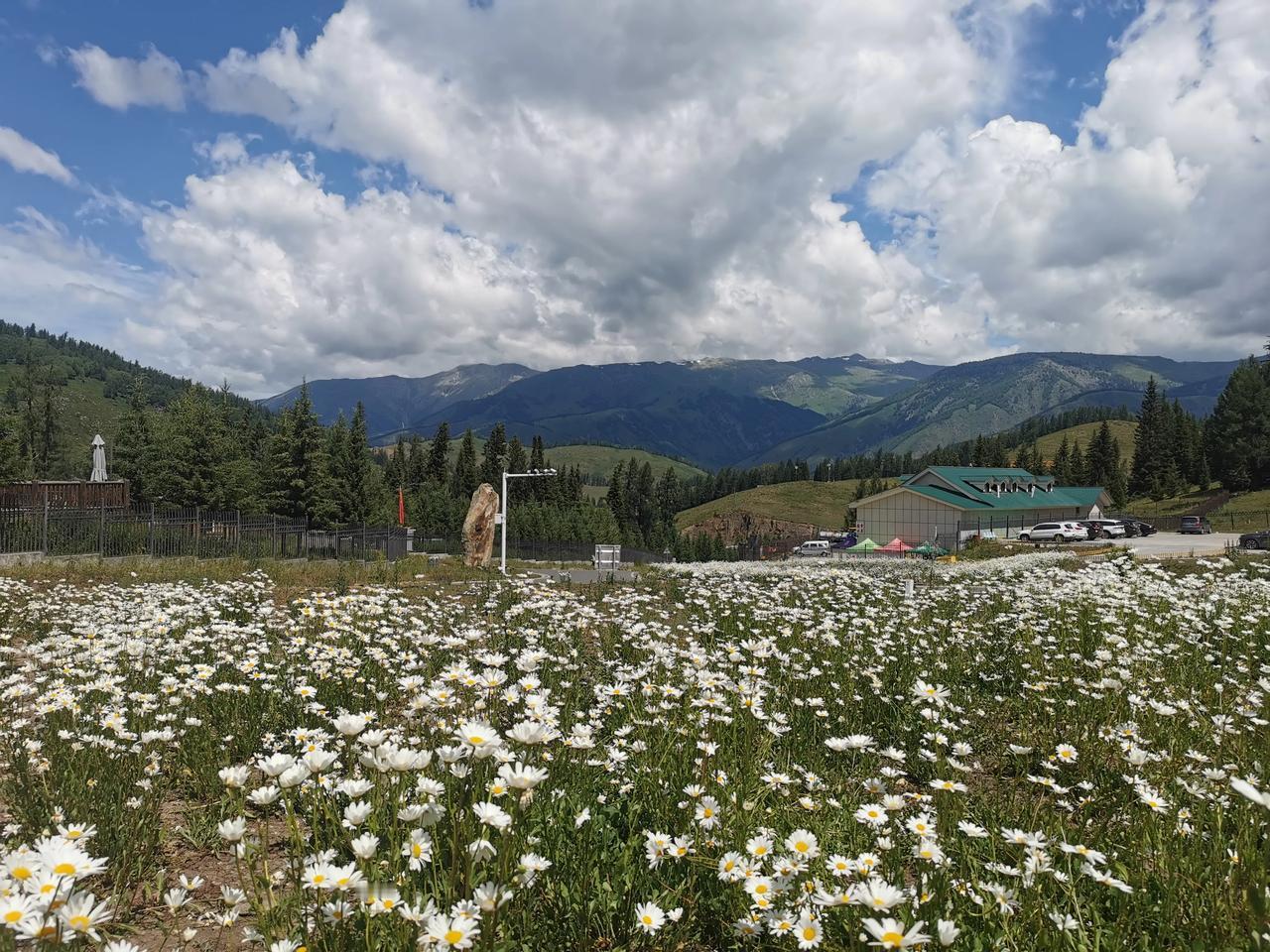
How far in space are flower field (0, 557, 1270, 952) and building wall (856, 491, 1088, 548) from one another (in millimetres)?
67650


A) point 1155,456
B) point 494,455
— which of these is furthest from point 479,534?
point 1155,456

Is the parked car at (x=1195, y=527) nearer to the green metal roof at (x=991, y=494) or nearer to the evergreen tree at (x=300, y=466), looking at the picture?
the green metal roof at (x=991, y=494)

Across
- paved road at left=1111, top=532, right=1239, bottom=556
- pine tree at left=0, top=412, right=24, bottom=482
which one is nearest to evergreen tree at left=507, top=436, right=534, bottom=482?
pine tree at left=0, top=412, right=24, bottom=482

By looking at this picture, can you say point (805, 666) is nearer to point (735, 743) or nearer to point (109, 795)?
point (735, 743)

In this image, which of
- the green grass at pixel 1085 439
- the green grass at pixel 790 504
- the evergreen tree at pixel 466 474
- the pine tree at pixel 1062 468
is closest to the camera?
the evergreen tree at pixel 466 474

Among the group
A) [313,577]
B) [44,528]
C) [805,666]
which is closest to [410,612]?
[805,666]

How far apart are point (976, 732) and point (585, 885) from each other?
4.72 meters

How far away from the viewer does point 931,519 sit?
258 feet

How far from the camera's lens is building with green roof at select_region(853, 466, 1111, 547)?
2985 inches

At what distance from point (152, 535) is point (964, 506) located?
73.4 metres

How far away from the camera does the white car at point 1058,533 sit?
52500 mm

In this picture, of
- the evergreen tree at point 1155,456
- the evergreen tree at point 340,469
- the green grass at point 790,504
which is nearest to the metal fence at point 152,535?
the evergreen tree at point 340,469

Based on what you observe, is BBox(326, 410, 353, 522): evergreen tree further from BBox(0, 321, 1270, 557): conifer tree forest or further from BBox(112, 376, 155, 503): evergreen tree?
BBox(112, 376, 155, 503): evergreen tree

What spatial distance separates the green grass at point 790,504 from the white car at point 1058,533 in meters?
103
